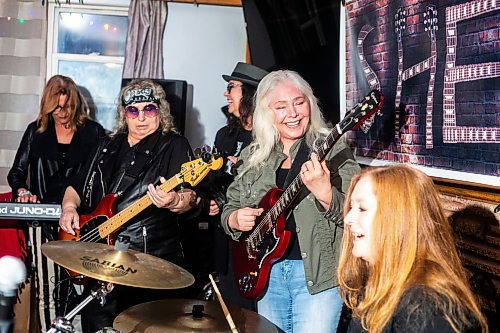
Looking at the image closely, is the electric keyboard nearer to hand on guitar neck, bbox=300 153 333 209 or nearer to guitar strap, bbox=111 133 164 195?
guitar strap, bbox=111 133 164 195

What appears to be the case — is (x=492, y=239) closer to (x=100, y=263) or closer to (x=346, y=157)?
(x=346, y=157)

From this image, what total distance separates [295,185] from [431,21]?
760 millimetres

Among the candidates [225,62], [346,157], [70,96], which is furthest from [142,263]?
[225,62]

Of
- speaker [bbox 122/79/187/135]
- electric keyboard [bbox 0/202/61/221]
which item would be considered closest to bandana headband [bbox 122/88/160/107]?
electric keyboard [bbox 0/202/61/221]

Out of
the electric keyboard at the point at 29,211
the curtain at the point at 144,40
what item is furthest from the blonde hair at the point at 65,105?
the electric keyboard at the point at 29,211

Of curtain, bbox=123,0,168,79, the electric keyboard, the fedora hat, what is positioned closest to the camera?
the electric keyboard

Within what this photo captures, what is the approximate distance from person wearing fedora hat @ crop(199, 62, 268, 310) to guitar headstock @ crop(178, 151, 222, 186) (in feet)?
1.21

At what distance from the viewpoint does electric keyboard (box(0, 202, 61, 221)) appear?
11.6 ft

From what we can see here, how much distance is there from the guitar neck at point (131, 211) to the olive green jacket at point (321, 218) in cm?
44

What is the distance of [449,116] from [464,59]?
20cm

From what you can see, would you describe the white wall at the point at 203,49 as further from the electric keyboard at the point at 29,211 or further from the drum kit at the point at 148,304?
the drum kit at the point at 148,304

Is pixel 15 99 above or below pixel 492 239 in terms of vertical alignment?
above

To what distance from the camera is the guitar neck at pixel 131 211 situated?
3.00 meters

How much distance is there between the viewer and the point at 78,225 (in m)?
3.23
